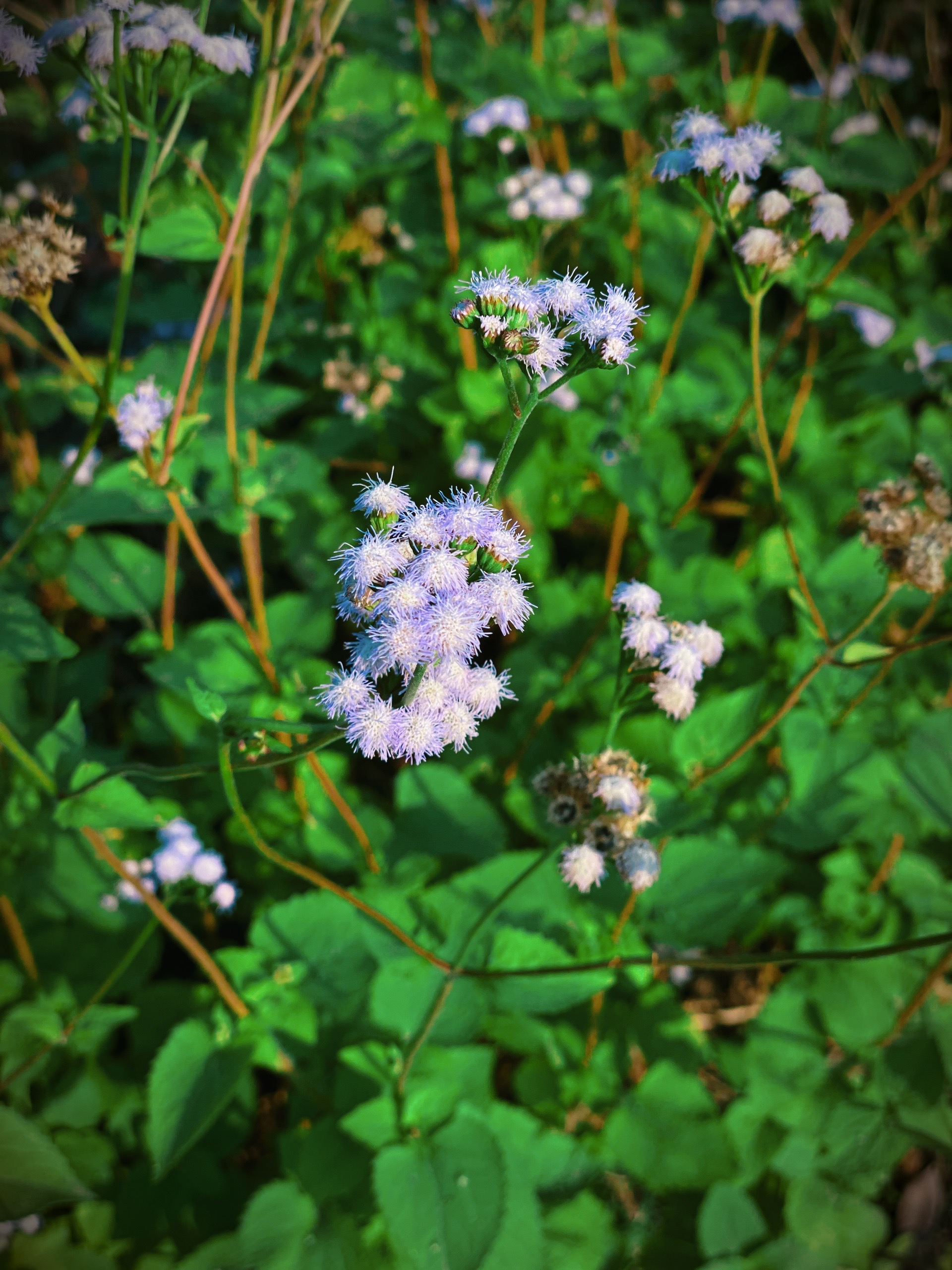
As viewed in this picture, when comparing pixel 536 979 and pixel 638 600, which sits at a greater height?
pixel 638 600

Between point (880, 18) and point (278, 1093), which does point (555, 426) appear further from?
point (880, 18)

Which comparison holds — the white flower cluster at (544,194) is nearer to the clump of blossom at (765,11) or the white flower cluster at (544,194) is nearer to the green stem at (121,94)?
the clump of blossom at (765,11)

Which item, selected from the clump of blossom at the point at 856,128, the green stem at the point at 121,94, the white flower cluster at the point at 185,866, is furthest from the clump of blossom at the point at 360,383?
the clump of blossom at the point at 856,128

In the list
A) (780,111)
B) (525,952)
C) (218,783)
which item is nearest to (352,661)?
(525,952)

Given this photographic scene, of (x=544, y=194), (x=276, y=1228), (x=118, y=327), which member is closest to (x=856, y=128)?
(x=544, y=194)

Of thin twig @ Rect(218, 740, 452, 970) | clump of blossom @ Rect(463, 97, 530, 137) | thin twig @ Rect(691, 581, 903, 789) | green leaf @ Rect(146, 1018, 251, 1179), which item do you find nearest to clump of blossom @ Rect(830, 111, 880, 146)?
clump of blossom @ Rect(463, 97, 530, 137)

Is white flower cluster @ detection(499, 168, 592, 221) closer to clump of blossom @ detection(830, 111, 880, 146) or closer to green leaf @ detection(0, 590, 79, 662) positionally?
clump of blossom @ detection(830, 111, 880, 146)

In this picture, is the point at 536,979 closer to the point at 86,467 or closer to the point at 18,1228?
the point at 18,1228
